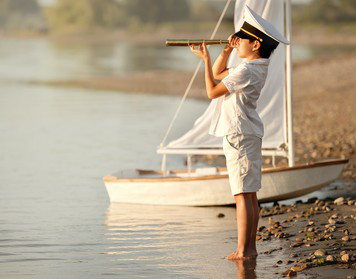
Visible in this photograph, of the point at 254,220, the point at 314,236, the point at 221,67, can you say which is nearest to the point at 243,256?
the point at 254,220

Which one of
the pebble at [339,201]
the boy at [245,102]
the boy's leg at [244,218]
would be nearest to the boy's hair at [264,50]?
the boy at [245,102]

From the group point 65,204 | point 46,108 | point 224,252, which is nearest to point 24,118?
point 46,108

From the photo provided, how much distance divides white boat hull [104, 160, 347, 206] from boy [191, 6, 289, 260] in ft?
10.5

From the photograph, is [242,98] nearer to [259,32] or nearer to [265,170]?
[259,32]

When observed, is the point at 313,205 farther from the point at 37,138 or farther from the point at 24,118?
the point at 24,118

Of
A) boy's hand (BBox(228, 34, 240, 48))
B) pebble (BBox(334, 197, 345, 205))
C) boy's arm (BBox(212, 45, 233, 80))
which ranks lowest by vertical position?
pebble (BBox(334, 197, 345, 205))

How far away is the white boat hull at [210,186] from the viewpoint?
12.5 meters

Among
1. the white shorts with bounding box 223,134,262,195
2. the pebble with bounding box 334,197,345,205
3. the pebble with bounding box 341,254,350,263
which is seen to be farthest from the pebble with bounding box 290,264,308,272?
the pebble with bounding box 334,197,345,205

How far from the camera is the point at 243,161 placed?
9.18m

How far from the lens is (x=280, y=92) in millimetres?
13109

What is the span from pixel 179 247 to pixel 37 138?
13272 millimetres

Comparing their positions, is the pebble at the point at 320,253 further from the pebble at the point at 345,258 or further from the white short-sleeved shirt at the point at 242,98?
the white short-sleeved shirt at the point at 242,98

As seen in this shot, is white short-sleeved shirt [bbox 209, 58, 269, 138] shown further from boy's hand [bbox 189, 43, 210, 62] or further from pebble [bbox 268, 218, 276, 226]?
pebble [bbox 268, 218, 276, 226]

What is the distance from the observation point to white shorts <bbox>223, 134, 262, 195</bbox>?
9.19 meters
